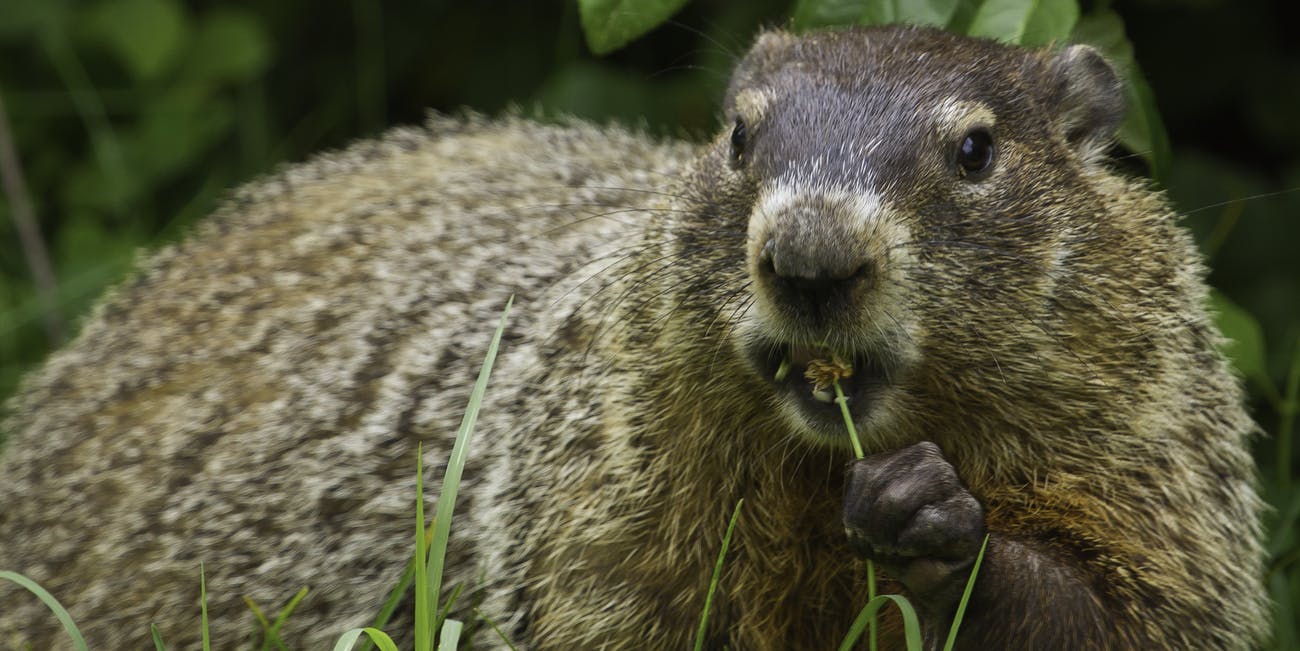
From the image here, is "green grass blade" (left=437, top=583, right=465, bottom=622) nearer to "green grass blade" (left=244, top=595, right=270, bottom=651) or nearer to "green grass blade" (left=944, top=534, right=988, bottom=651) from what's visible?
"green grass blade" (left=244, top=595, right=270, bottom=651)

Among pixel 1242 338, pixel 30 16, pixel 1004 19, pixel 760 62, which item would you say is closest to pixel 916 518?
pixel 760 62

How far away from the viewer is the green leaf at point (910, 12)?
3.14 m

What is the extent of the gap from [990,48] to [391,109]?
3.68 metres

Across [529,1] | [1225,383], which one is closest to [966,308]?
[1225,383]

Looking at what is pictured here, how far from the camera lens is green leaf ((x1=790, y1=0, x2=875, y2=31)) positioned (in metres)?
3.17

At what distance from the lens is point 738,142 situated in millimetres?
2646

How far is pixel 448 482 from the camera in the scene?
97.3 inches

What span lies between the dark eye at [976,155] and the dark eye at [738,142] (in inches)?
14.7

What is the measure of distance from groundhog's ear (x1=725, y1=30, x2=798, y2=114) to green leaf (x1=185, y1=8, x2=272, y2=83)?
266cm

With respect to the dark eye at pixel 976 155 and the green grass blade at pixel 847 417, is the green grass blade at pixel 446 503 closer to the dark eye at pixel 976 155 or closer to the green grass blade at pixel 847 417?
the green grass blade at pixel 847 417

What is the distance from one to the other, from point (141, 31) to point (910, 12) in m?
3.03

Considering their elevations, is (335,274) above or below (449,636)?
above

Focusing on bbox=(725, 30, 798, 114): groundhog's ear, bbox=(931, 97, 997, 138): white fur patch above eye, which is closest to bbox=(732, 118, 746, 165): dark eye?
bbox=(725, 30, 798, 114): groundhog's ear

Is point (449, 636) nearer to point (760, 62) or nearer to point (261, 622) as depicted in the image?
point (261, 622)
